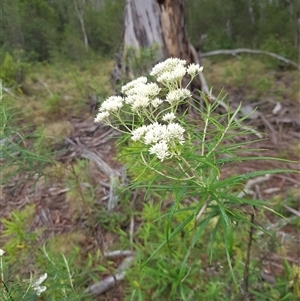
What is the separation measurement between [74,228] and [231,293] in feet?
4.32

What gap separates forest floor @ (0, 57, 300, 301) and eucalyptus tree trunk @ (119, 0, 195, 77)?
74cm

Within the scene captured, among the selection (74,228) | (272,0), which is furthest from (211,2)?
(74,228)

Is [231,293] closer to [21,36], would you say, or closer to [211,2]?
[211,2]

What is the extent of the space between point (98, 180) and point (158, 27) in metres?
1.74

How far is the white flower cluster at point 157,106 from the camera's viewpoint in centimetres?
70

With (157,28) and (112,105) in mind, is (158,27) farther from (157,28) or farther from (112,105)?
(112,105)

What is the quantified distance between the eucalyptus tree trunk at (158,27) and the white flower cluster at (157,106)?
2427mm

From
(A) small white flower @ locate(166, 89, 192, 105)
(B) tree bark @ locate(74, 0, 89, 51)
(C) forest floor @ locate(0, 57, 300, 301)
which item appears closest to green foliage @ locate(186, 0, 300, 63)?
(C) forest floor @ locate(0, 57, 300, 301)

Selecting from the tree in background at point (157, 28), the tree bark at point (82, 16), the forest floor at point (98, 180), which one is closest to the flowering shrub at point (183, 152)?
the forest floor at point (98, 180)

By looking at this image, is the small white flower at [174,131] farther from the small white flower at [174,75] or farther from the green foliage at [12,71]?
the green foliage at [12,71]

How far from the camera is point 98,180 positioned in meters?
2.57

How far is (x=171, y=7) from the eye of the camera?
10.4 feet

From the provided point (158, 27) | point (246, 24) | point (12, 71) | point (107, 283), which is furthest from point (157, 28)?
point (246, 24)

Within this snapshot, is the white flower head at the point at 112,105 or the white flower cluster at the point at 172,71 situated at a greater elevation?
the white flower cluster at the point at 172,71
